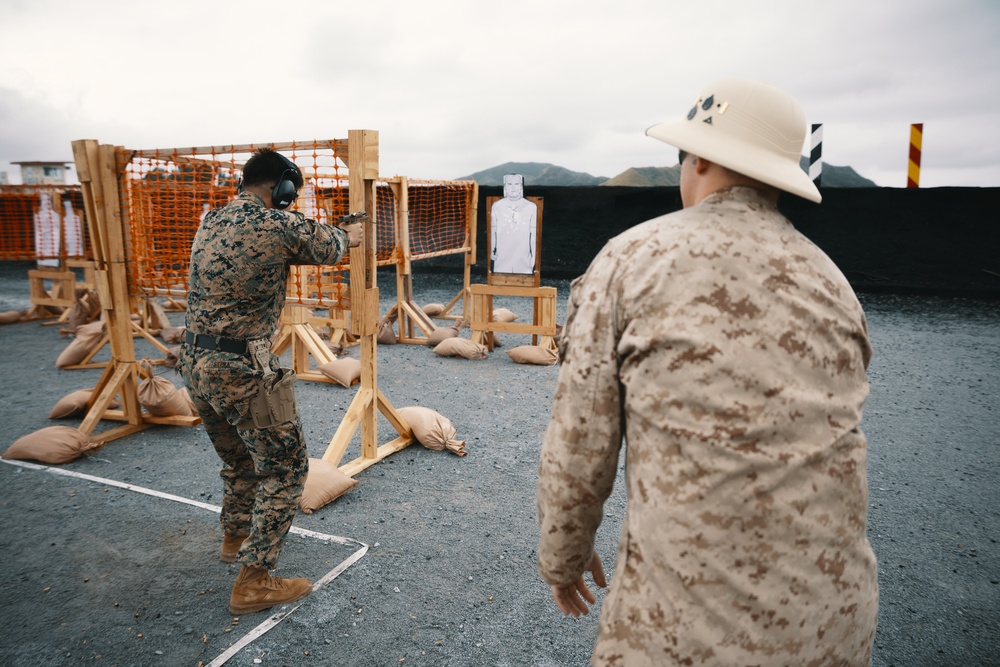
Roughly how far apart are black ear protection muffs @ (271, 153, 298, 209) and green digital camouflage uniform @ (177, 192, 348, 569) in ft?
0.29

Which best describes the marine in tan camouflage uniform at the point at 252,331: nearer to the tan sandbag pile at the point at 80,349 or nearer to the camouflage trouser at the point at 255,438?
the camouflage trouser at the point at 255,438

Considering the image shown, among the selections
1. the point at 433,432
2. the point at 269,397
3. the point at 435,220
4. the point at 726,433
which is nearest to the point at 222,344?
the point at 269,397

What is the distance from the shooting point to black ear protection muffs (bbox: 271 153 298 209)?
270 cm

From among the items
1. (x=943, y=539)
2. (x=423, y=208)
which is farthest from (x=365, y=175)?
(x=423, y=208)

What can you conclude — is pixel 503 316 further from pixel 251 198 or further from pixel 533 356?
pixel 251 198

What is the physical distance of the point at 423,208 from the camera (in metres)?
9.15

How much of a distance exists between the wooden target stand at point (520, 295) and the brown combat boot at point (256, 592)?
4.51 meters

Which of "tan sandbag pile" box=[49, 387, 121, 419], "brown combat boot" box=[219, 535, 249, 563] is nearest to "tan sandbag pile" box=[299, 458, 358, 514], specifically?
"brown combat boot" box=[219, 535, 249, 563]

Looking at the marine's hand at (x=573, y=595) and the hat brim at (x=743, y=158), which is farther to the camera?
the marine's hand at (x=573, y=595)

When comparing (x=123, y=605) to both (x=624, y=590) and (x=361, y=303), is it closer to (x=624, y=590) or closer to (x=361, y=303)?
(x=361, y=303)

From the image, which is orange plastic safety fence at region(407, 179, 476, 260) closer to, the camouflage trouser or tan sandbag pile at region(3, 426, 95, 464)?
tan sandbag pile at region(3, 426, 95, 464)

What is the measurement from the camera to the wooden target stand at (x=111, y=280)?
13.9 feet

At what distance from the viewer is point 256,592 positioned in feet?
8.54

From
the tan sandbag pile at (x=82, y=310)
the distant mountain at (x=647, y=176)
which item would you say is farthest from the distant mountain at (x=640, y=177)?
the tan sandbag pile at (x=82, y=310)
